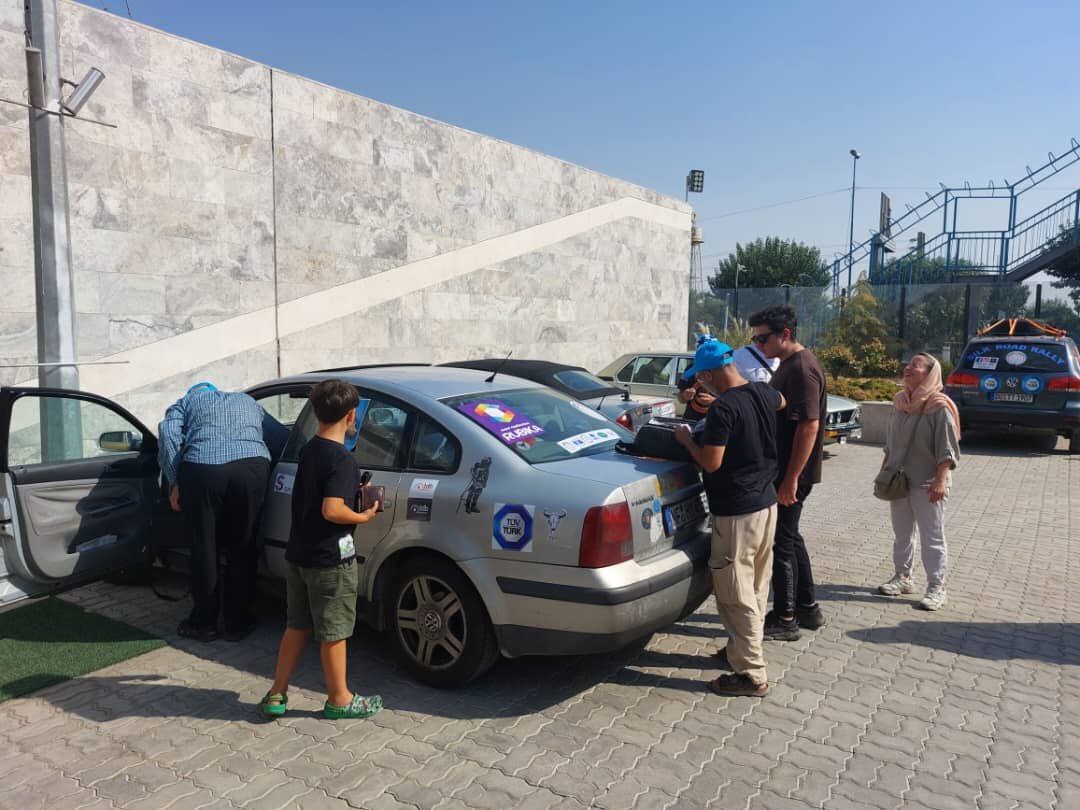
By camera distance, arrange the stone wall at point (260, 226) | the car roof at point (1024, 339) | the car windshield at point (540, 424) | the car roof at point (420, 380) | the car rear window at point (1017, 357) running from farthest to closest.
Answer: the car roof at point (1024, 339), the car rear window at point (1017, 357), the stone wall at point (260, 226), the car roof at point (420, 380), the car windshield at point (540, 424)

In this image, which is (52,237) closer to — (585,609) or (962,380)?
(585,609)

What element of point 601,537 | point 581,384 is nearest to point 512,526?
point 601,537

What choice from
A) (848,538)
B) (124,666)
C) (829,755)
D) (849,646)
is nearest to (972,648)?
(849,646)

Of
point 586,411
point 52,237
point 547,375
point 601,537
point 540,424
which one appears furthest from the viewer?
point 547,375

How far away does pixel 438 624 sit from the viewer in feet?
13.3

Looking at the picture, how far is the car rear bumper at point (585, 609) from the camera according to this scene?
12.0 feet

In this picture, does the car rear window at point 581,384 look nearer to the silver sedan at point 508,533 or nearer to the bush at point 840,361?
the silver sedan at point 508,533

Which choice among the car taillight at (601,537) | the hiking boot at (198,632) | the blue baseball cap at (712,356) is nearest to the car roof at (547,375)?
the hiking boot at (198,632)

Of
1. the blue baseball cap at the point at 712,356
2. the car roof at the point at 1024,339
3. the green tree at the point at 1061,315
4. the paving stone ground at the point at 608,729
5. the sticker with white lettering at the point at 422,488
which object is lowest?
the paving stone ground at the point at 608,729

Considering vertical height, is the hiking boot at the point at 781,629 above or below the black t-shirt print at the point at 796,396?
below

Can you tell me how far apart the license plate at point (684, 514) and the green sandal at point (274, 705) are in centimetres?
198

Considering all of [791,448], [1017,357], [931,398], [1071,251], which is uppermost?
[1071,251]

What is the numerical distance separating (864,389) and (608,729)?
14983 mm

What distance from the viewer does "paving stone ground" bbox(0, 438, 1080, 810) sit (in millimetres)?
3250
